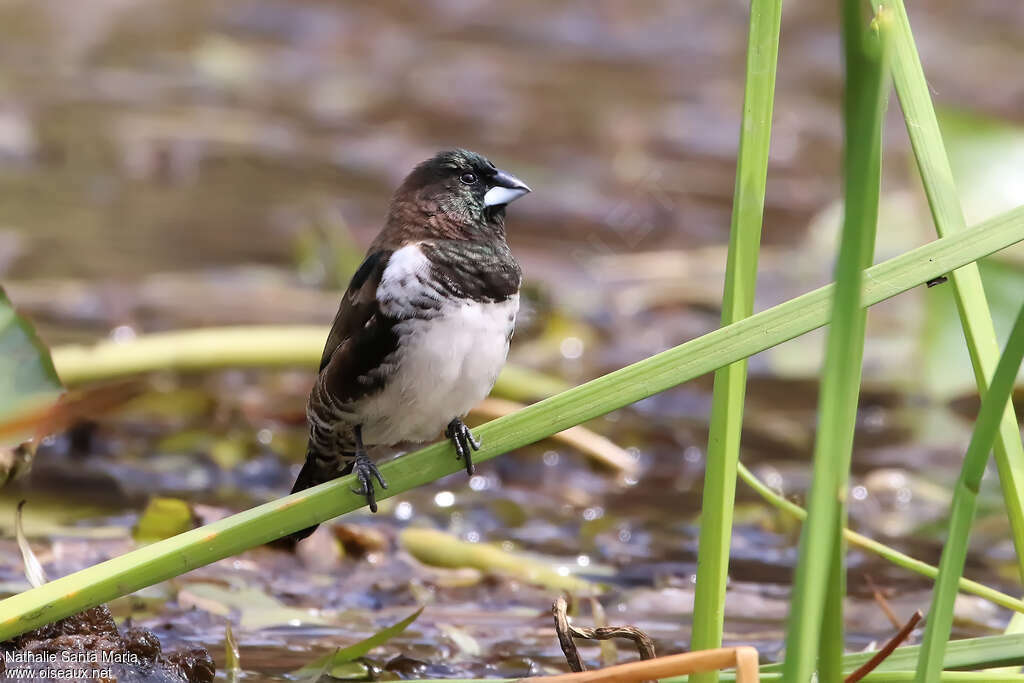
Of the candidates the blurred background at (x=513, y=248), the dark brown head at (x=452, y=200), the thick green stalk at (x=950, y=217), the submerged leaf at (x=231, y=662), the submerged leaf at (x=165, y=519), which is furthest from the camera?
the blurred background at (x=513, y=248)

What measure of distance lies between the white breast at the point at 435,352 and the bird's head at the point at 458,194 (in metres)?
0.19

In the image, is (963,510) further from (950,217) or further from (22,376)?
(22,376)

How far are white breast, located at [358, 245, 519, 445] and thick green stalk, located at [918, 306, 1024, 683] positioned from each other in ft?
3.75

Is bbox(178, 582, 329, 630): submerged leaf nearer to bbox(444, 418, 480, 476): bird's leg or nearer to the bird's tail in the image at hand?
the bird's tail

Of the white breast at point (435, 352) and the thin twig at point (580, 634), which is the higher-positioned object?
the white breast at point (435, 352)

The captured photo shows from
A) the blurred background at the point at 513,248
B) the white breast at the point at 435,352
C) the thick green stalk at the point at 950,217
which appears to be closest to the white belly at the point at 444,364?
the white breast at the point at 435,352

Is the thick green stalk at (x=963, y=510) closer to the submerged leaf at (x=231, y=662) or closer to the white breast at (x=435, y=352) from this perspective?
the white breast at (x=435, y=352)

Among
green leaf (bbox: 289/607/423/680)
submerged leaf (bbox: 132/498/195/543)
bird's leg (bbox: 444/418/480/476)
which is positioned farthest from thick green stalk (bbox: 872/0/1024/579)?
submerged leaf (bbox: 132/498/195/543)

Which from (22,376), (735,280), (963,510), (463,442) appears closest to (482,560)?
(463,442)

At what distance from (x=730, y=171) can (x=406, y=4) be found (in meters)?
3.60

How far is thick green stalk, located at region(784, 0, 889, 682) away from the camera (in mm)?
1338

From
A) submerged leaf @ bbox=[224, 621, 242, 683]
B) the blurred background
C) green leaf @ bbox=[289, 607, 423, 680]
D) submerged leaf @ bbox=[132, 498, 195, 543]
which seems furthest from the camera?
the blurred background

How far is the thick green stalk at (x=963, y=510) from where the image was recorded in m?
1.70

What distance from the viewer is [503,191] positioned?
3.00 meters
